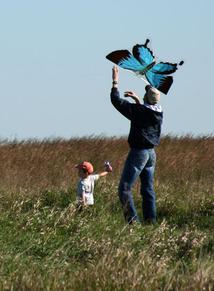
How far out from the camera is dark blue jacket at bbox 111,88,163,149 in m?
11.1

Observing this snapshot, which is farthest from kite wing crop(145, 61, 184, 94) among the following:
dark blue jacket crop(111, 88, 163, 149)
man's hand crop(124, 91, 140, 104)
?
dark blue jacket crop(111, 88, 163, 149)

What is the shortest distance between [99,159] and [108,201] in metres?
7.71

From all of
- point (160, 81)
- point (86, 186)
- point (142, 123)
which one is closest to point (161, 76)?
point (160, 81)

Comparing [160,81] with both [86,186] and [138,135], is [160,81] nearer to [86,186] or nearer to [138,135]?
[138,135]

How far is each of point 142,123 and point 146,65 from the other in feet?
2.65

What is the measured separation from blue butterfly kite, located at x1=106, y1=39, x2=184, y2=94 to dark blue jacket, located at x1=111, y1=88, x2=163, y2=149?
556 mm

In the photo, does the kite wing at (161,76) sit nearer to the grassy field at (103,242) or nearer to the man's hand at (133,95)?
the man's hand at (133,95)

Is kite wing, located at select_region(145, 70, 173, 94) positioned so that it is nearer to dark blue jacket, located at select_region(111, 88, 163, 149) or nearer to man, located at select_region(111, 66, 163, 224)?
man, located at select_region(111, 66, 163, 224)

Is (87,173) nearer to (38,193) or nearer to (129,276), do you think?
(38,193)

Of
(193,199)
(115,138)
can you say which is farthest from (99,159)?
(193,199)

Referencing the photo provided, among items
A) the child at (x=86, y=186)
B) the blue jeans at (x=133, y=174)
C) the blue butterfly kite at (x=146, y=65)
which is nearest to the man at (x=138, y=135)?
the blue jeans at (x=133, y=174)

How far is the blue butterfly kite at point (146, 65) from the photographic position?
11.4 m

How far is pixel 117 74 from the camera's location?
36.6ft

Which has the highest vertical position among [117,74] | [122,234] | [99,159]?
[117,74]
